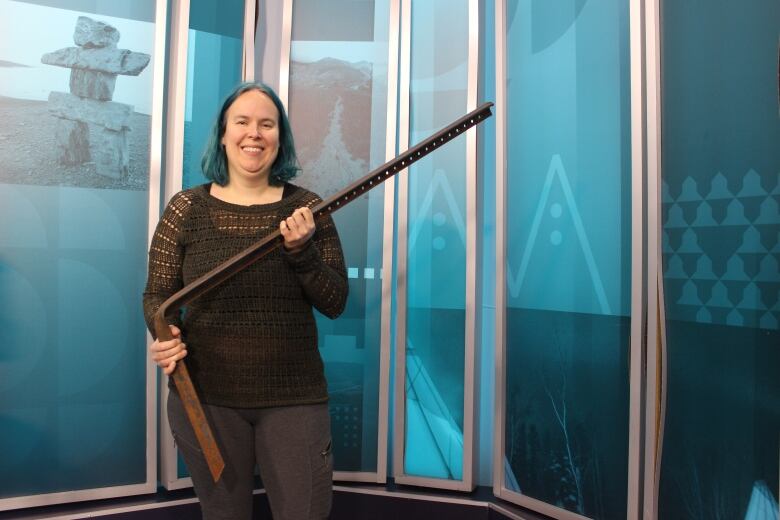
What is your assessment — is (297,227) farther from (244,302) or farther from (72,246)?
(72,246)

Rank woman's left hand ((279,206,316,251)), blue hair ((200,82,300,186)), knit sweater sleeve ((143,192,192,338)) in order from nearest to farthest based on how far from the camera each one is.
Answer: woman's left hand ((279,206,316,251)) < knit sweater sleeve ((143,192,192,338)) < blue hair ((200,82,300,186))

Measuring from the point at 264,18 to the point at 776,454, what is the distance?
2.05 m

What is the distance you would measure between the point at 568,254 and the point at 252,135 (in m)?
1.03

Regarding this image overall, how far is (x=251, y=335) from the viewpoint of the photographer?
3.97 ft

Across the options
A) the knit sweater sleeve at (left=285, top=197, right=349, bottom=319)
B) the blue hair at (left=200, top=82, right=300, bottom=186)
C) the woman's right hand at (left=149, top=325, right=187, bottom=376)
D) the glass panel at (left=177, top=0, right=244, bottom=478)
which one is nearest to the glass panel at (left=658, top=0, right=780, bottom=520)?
the knit sweater sleeve at (left=285, top=197, right=349, bottom=319)

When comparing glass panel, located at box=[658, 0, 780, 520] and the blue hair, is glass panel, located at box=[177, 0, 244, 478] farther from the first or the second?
glass panel, located at box=[658, 0, 780, 520]

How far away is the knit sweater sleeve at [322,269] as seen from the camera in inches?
47.0

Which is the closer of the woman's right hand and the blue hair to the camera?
the woman's right hand

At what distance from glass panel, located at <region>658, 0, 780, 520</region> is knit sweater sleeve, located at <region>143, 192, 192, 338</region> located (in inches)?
48.1

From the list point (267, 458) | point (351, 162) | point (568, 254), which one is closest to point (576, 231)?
point (568, 254)

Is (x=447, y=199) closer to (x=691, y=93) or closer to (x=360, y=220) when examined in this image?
(x=360, y=220)

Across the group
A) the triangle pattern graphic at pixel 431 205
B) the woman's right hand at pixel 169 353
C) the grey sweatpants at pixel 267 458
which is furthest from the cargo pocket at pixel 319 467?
the triangle pattern graphic at pixel 431 205

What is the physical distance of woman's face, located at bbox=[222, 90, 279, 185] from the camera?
4.21ft

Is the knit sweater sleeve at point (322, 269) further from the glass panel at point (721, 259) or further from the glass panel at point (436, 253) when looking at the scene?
the glass panel at point (721, 259)
